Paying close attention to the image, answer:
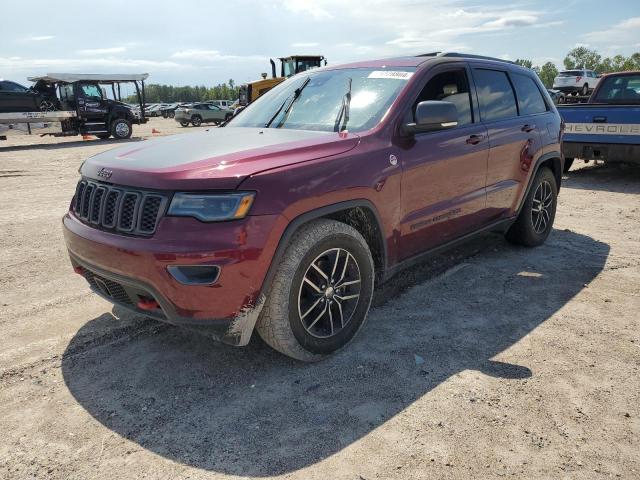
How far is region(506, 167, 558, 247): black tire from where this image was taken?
5.09 metres

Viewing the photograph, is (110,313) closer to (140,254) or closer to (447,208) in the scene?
(140,254)

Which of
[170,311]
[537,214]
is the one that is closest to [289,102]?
[170,311]

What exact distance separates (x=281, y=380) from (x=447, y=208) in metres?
1.82

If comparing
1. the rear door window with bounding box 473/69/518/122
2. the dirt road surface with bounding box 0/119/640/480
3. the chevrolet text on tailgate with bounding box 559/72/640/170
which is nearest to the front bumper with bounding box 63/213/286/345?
the dirt road surface with bounding box 0/119/640/480

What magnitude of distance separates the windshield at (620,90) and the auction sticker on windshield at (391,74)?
25.3 ft

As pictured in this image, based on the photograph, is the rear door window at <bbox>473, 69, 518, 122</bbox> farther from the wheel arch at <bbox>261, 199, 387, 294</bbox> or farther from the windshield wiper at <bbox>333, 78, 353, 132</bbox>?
the wheel arch at <bbox>261, 199, 387, 294</bbox>

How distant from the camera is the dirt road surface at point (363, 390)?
2334 millimetres

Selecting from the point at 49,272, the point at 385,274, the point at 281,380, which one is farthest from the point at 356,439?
the point at 49,272

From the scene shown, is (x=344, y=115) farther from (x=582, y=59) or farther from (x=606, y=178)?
(x=582, y=59)

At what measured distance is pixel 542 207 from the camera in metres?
5.31

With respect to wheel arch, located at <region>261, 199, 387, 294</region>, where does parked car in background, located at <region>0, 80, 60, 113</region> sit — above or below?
above

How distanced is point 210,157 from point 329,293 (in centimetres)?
106

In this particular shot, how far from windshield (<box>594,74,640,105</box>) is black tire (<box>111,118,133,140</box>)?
1809 cm

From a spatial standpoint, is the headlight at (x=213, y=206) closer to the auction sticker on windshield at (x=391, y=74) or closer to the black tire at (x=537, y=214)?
the auction sticker on windshield at (x=391, y=74)
